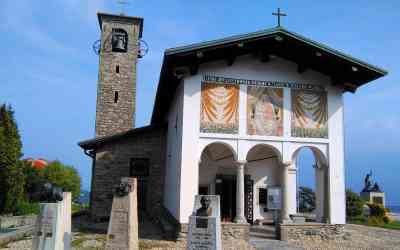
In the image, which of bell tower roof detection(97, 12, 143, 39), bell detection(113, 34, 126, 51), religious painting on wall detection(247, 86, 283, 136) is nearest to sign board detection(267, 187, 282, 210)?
religious painting on wall detection(247, 86, 283, 136)

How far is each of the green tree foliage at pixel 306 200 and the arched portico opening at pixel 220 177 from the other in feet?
38.2

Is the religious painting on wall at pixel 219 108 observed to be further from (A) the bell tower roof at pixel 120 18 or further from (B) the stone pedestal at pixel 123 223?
(A) the bell tower roof at pixel 120 18

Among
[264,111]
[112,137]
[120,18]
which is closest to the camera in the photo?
[264,111]

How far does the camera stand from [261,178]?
1719 cm

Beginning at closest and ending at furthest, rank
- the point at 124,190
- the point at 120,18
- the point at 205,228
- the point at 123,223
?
1. the point at 205,228
2. the point at 123,223
3. the point at 124,190
4. the point at 120,18

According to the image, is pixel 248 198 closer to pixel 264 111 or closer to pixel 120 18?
pixel 264 111

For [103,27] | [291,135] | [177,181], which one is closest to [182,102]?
[177,181]

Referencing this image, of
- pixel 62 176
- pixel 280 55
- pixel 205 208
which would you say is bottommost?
pixel 205 208

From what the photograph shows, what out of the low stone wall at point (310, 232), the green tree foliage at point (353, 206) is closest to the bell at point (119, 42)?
the low stone wall at point (310, 232)

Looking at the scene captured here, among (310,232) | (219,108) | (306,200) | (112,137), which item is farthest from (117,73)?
(306,200)

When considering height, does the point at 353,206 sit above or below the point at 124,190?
below

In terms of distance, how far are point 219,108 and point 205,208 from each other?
6.04m

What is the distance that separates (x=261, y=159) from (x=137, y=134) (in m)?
5.73

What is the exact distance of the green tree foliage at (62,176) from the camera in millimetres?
43312
